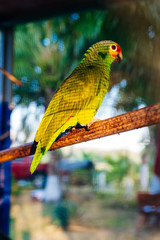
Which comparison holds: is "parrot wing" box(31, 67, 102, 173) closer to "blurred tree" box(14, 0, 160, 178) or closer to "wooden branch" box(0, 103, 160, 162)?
"wooden branch" box(0, 103, 160, 162)

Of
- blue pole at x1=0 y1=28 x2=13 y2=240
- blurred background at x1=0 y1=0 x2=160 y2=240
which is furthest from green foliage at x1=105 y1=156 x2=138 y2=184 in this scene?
blue pole at x1=0 y1=28 x2=13 y2=240

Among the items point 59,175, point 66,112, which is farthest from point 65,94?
point 59,175

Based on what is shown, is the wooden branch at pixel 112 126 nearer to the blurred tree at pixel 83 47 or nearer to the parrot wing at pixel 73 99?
the parrot wing at pixel 73 99

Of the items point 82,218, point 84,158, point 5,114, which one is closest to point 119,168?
point 84,158

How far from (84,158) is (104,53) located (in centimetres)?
81

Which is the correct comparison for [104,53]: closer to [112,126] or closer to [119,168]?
[112,126]

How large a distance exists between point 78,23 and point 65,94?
0.75m

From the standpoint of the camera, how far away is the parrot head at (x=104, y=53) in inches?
16.0

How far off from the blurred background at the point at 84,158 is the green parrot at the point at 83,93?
45 cm

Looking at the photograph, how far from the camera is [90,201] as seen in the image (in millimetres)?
1246

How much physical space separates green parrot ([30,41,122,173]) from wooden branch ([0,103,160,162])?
0.7 inches

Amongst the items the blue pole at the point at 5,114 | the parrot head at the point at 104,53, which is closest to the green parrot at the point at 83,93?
the parrot head at the point at 104,53

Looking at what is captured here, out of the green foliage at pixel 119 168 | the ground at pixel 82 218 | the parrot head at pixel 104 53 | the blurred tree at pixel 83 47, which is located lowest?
the ground at pixel 82 218

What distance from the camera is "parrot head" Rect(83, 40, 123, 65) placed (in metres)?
0.41
